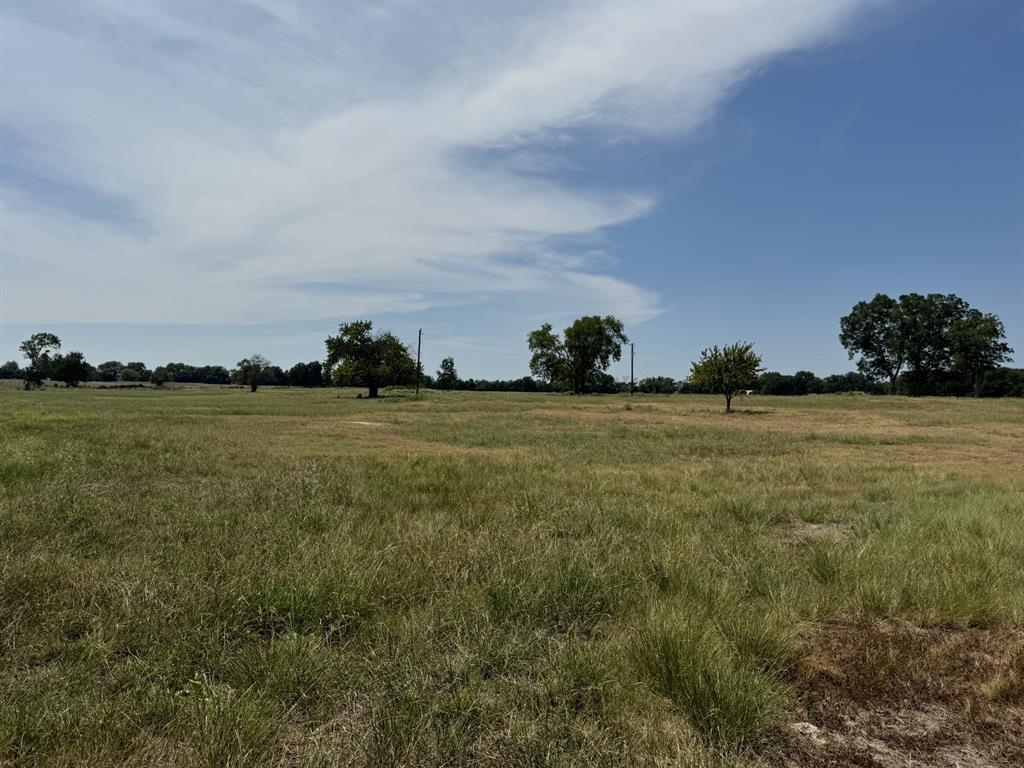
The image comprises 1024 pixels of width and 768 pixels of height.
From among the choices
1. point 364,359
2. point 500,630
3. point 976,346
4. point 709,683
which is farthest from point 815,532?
point 976,346

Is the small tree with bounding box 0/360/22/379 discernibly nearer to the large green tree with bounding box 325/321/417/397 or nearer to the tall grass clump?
the large green tree with bounding box 325/321/417/397

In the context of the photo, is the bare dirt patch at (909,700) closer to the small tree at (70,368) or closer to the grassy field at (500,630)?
the grassy field at (500,630)

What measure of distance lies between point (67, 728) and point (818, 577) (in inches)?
243

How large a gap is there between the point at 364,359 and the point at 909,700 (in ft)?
252

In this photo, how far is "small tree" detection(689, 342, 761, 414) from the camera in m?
48.9

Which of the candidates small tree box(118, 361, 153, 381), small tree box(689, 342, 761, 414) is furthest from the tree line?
small tree box(118, 361, 153, 381)

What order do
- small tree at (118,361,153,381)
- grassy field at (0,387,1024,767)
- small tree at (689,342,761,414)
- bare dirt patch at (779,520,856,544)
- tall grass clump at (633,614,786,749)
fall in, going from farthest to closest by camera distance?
small tree at (118,361,153,381) → small tree at (689,342,761,414) → bare dirt patch at (779,520,856,544) → tall grass clump at (633,614,786,749) → grassy field at (0,387,1024,767)

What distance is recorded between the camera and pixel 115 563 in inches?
209

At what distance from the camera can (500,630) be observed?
166 inches

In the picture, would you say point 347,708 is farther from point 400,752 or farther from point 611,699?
point 611,699

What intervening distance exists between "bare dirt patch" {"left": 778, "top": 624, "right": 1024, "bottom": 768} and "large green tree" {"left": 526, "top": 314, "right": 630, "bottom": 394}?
10128cm

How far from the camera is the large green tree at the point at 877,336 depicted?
3903 inches

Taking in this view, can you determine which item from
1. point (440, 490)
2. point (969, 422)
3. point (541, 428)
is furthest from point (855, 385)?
point (440, 490)

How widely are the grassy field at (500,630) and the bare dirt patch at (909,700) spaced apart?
0.06ft
